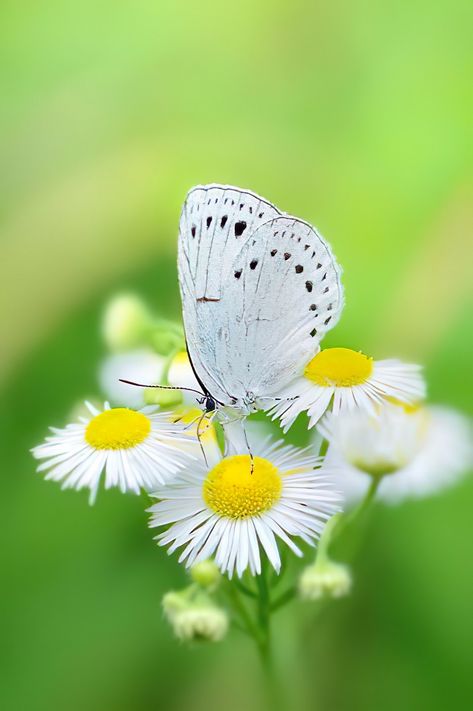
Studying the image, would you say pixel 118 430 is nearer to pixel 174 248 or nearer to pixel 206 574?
pixel 206 574

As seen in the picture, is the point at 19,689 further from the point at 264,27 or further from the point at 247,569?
the point at 264,27

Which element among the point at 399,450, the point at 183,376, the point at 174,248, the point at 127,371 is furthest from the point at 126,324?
the point at 174,248

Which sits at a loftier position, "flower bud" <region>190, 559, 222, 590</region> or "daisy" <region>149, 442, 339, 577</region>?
"daisy" <region>149, 442, 339, 577</region>

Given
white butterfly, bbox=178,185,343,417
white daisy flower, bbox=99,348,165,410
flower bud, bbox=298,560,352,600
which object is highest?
white butterfly, bbox=178,185,343,417

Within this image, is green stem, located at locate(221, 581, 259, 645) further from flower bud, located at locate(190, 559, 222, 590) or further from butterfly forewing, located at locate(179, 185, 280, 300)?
butterfly forewing, located at locate(179, 185, 280, 300)

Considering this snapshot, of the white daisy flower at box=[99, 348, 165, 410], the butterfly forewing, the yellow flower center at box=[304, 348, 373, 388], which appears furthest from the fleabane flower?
the white daisy flower at box=[99, 348, 165, 410]

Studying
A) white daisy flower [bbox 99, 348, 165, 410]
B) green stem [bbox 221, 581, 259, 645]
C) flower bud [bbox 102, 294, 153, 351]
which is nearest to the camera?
green stem [bbox 221, 581, 259, 645]
